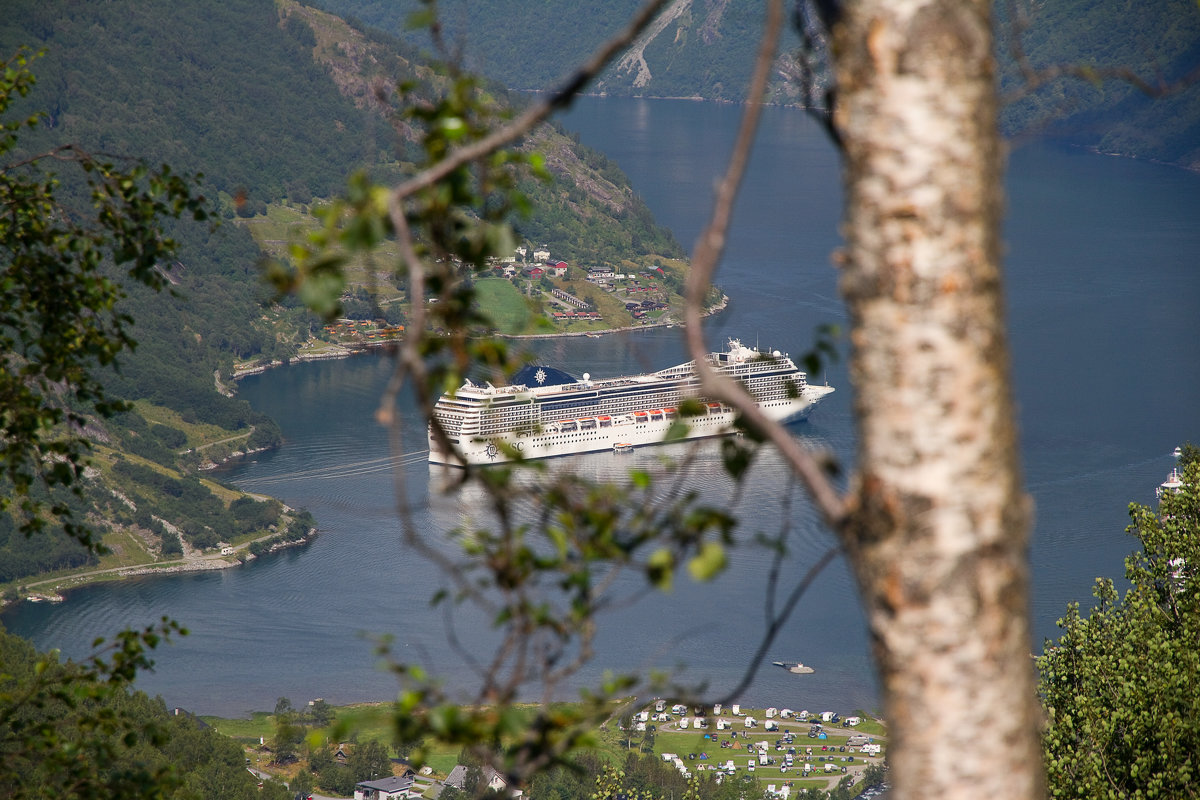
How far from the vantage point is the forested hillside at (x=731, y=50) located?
9000cm

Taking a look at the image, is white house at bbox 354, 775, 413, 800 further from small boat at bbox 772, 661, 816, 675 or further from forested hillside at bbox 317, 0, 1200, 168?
forested hillside at bbox 317, 0, 1200, 168

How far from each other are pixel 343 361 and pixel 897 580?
168 ft

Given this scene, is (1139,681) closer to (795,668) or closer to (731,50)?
(795,668)

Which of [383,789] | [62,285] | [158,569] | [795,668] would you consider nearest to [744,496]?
[795,668]

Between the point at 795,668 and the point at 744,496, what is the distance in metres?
7.38

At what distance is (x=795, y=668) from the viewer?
24.3 meters

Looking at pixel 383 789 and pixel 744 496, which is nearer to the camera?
pixel 383 789

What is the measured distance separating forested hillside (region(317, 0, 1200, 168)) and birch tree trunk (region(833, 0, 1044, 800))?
263 feet

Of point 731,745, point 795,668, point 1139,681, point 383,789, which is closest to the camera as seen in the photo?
point 1139,681

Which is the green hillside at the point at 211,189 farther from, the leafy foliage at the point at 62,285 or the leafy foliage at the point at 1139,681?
the leafy foliage at the point at 62,285

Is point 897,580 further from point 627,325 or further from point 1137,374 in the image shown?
point 627,325

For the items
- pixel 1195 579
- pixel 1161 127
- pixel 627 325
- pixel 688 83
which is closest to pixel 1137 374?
pixel 627 325

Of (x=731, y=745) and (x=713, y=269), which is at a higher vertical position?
(x=713, y=269)

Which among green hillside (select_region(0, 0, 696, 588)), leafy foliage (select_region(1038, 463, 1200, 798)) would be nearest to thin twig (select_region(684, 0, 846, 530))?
leafy foliage (select_region(1038, 463, 1200, 798))
